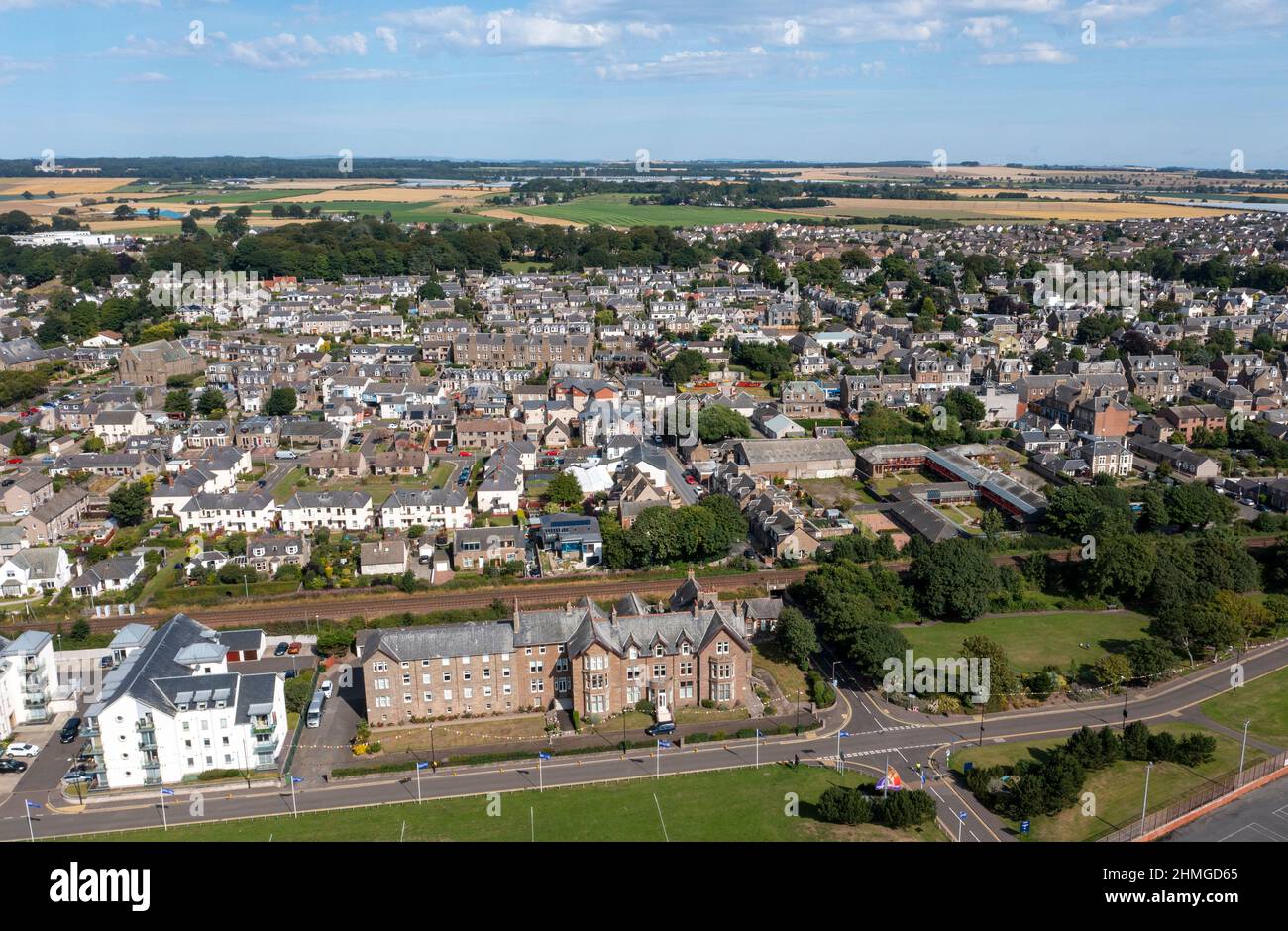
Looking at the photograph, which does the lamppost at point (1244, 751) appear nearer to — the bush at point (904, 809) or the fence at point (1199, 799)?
the fence at point (1199, 799)

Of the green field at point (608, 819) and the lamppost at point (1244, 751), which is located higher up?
the lamppost at point (1244, 751)

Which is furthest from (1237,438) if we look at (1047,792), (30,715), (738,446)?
(30,715)

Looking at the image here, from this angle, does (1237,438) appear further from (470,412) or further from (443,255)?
(443,255)

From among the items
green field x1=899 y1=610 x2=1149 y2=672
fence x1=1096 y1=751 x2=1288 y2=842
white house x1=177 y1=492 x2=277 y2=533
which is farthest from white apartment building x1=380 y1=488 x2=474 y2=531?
fence x1=1096 y1=751 x2=1288 y2=842

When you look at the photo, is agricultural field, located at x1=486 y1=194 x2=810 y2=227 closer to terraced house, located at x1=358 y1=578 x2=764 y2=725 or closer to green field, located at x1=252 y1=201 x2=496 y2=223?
green field, located at x1=252 y1=201 x2=496 y2=223

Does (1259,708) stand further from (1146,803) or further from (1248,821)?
(1146,803)

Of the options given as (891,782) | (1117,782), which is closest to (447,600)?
(891,782)

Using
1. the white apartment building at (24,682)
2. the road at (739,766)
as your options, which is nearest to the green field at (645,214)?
the white apartment building at (24,682)
